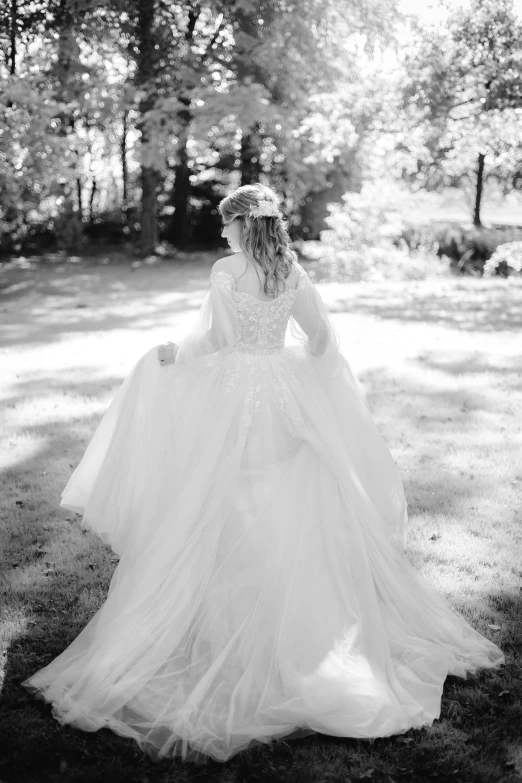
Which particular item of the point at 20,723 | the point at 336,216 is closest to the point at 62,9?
the point at 336,216

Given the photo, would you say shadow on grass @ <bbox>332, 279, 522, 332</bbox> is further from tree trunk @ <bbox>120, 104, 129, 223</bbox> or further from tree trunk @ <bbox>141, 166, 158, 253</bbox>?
tree trunk @ <bbox>120, 104, 129, 223</bbox>

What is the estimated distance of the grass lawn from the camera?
Result: 9.77 feet

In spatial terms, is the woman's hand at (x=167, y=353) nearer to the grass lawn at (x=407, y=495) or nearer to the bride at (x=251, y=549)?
the bride at (x=251, y=549)

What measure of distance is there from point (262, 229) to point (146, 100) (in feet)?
63.6

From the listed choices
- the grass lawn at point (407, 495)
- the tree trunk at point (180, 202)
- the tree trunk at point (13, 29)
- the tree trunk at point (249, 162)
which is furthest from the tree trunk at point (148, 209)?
the grass lawn at point (407, 495)

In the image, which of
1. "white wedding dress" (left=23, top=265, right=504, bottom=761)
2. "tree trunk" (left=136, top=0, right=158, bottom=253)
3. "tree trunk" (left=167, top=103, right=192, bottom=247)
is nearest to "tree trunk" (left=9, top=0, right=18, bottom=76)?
"tree trunk" (left=136, top=0, right=158, bottom=253)

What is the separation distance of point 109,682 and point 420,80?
11968 millimetres

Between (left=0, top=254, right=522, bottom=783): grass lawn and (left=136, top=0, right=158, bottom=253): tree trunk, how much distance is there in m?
8.47

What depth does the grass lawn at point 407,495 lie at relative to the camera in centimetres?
298

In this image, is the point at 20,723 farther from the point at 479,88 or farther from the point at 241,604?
the point at 479,88

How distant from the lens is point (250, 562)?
3559mm

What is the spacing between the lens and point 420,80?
12625 mm

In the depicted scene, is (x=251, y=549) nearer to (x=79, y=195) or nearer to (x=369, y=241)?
(x=369, y=241)

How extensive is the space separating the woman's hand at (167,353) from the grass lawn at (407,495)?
1.47m
